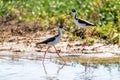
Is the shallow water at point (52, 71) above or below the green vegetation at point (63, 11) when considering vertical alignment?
→ below

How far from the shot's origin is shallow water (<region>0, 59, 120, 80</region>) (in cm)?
1108

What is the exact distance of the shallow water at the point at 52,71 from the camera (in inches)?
436

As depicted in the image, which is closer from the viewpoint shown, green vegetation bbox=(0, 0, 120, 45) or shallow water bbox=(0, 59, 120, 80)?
shallow water bbox=(0, 59, 120, 80)

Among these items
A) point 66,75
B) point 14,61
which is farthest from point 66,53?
point 66,75

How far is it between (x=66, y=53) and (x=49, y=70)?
2131mm

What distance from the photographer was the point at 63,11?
55.3 feet

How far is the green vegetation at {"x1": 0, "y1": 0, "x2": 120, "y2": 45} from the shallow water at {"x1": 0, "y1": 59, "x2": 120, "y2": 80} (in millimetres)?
3369

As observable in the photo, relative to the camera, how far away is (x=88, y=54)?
45.2 ft

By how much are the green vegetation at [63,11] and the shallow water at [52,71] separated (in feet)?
11.1

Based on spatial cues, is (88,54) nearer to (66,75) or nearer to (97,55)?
(97,55)

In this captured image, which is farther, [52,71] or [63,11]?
[63,11]

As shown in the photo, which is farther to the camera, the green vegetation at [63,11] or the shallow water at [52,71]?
the green vegetation at [63,11]

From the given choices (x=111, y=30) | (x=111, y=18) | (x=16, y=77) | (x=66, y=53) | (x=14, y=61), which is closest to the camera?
(x=16, y=77)

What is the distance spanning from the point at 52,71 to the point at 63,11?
5280mm
